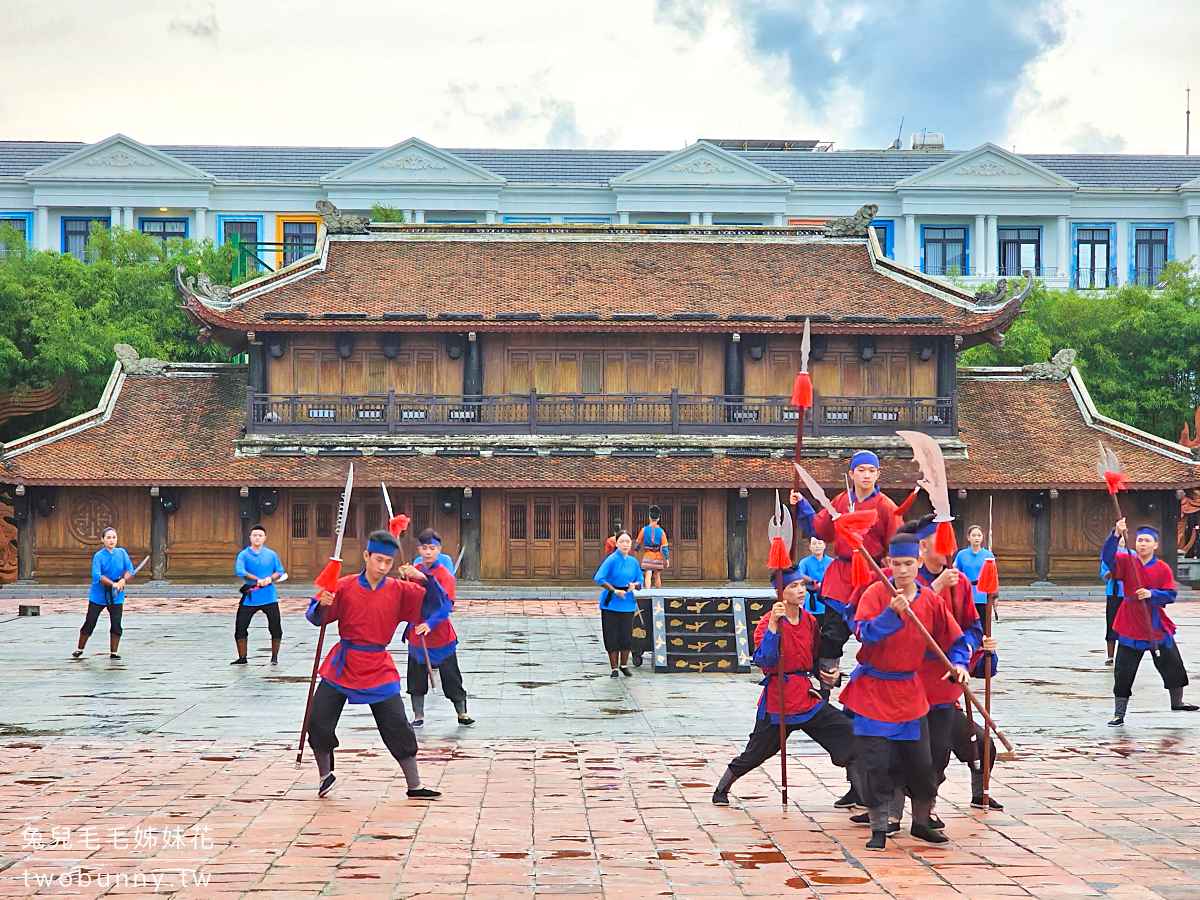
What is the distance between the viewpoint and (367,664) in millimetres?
8438

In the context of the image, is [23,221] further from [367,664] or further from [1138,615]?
[1138,615]

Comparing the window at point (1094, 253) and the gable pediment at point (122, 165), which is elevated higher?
the gable pediment at point (122, 165)

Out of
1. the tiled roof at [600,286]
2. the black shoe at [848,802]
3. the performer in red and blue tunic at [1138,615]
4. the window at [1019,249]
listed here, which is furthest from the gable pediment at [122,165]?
the black shoe at [848,802]

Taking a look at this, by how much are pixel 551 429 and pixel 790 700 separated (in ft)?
68.2

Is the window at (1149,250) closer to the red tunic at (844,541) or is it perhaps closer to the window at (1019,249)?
the window at (1019,249)

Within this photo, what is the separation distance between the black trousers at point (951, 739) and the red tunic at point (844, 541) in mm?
1105

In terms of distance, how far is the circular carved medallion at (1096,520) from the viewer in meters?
28.2

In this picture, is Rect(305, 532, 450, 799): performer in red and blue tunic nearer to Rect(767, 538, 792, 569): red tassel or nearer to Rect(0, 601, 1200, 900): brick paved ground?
Rect(0, 601, 1200, 900): brick paved ground

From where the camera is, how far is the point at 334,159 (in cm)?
4966

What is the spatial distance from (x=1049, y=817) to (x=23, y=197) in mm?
46744

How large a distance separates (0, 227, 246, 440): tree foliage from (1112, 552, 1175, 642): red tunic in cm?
2633

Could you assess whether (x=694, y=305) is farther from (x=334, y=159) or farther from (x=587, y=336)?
(x=334, y=159)

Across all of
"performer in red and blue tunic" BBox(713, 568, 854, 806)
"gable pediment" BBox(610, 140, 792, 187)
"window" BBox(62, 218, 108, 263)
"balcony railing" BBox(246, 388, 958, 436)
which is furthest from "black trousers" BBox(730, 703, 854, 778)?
"window" BBox(62, 218, 108, 263)

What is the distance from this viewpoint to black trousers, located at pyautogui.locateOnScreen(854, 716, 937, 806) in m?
7.23
